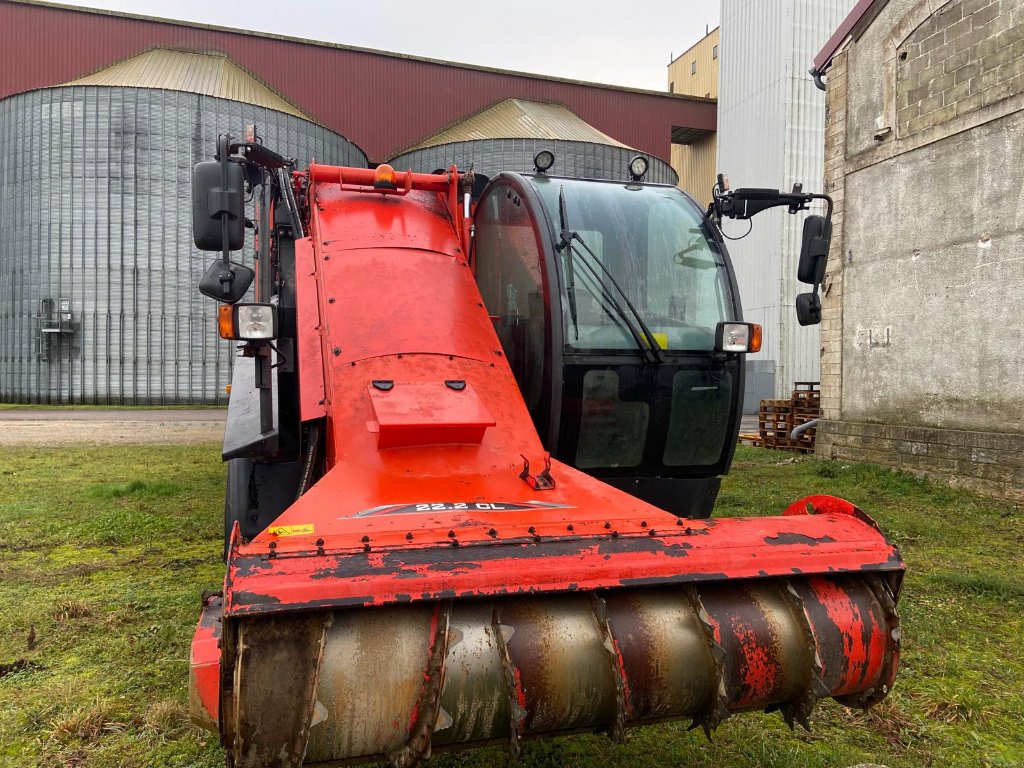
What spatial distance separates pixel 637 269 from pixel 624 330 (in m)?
0.34

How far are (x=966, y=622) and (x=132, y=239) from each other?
26.3 meters

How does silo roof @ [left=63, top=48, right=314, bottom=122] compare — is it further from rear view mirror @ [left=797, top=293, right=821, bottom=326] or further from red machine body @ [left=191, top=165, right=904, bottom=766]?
red machine body @ [left=191, top=165, right=904, bottom=766]

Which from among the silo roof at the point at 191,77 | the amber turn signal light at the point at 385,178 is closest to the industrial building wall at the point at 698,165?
the silo roof at the point at 191,77

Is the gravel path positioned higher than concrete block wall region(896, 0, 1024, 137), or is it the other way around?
concrete block wall region(896, 0, 1024, 137)

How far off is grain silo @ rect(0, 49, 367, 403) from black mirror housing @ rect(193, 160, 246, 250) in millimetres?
23823

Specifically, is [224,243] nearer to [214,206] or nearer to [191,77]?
[214,206]

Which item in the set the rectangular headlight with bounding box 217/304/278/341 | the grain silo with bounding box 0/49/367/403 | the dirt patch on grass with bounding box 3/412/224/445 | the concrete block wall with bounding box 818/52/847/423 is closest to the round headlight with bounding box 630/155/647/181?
the rectangular headlight with bounding box 217/304/278/341

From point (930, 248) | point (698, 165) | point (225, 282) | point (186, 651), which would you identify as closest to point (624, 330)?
point (225, 282)

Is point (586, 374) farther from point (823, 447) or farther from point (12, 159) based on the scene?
point (12, 159)

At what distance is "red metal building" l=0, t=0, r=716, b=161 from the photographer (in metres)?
28.6

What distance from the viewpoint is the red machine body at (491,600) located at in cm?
203

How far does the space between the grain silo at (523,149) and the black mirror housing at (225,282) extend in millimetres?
22067

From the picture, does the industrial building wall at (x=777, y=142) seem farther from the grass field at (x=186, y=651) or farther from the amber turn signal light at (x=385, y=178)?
the amber turn signal light at (x=385, y=178)

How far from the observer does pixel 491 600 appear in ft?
7.21
